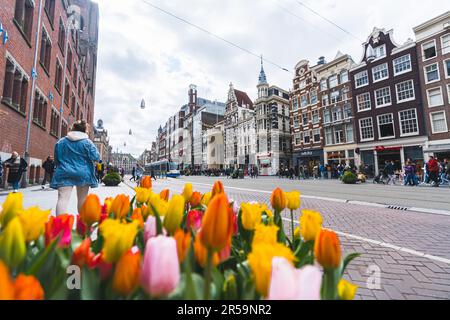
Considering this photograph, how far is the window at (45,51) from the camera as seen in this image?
1311cm

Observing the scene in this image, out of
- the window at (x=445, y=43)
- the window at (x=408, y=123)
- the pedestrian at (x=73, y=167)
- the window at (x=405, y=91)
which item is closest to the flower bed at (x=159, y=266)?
the pedestrian at (x=73, y=167)

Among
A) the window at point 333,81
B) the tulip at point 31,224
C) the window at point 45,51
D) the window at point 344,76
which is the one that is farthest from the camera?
the window at point 333,81

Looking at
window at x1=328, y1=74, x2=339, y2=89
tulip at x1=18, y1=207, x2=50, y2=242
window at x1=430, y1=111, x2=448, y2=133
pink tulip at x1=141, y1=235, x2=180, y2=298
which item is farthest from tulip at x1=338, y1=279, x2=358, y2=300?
window at x1=328, y1=74, x2=339, y2=89

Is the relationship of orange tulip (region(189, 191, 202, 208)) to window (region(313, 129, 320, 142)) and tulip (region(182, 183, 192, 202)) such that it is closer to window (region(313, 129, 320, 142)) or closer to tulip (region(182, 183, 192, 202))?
tulip (region(182, 183, 192, 202))

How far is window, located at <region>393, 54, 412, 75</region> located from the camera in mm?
23578

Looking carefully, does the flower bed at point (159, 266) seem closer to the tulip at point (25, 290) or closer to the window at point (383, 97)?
the tulip at point (25, 290)

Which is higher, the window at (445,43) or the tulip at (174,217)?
the window at (445,43)

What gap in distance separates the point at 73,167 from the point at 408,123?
2937 centimetres

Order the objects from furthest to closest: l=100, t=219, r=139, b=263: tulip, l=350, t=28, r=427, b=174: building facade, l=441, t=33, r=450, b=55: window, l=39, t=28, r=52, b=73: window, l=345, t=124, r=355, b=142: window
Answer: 1. l=345, t=124, r=355, b=142: window
2. l=350, t=28, r=427, b=174: building facade
3. l=441, t=33, r=450, b=55: window
4. l=39, t=28, r=52, b=73: window
5. l=100, t=219, r=139, b=263: tulip

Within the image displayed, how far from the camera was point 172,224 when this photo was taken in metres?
0.80

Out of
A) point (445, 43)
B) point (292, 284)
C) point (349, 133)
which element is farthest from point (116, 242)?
point (349, 133)

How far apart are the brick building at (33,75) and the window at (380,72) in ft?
99.8

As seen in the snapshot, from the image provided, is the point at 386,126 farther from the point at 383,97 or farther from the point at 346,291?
the point at 346,291
